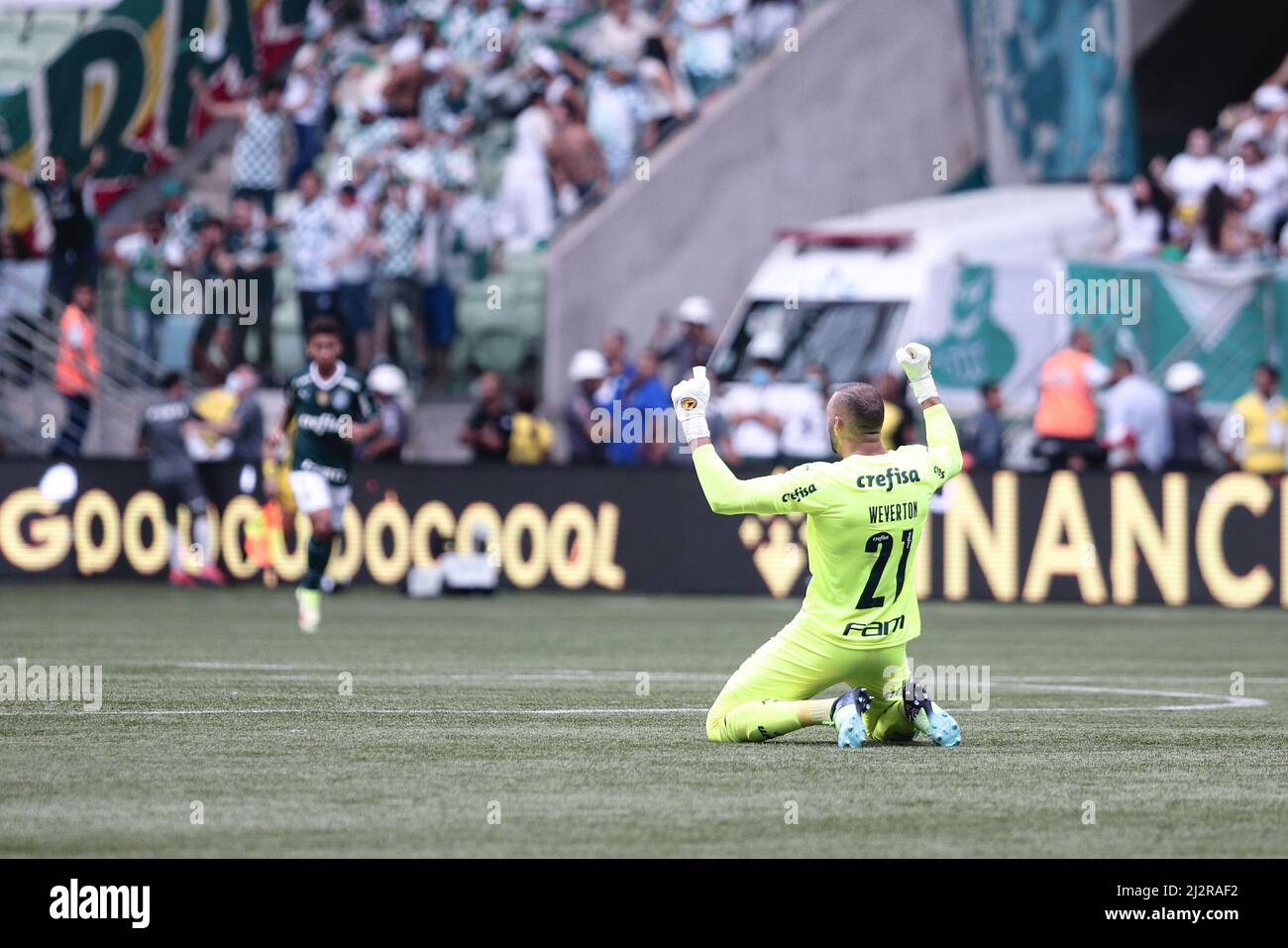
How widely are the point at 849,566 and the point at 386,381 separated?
17207 millimetres

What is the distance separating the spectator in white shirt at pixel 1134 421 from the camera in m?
25.9

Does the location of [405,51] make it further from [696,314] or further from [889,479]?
[889,479]

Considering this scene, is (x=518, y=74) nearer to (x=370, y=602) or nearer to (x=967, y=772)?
(x=370, y=602)

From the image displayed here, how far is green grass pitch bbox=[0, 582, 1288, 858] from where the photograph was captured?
8.68m

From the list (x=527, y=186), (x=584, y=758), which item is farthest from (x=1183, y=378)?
(x=584, y=758)

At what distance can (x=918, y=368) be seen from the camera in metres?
11.6

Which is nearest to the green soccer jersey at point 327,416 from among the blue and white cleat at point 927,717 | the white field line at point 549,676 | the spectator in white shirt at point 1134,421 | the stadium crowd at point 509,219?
the white field line at point 549,676

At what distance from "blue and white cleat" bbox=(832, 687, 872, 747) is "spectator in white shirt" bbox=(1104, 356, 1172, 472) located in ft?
49.7

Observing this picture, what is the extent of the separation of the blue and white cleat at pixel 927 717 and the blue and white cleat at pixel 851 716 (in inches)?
7.1

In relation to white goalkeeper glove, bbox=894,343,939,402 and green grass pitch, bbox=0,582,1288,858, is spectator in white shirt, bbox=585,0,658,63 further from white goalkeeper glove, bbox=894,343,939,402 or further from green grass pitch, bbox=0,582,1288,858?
white goalkeeper glove, bbox=894,343,939,402

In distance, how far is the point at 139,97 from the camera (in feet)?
105

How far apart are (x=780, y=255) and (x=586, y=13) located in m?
6.09

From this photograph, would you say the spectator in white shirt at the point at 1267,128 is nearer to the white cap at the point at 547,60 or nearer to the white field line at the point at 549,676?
the white cap at the point at 547,60

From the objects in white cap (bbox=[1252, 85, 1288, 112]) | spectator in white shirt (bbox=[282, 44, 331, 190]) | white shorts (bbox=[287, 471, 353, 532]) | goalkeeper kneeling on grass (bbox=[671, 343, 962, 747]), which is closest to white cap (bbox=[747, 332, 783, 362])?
white cap (bbox=[1252, 85, 1288, 112])
